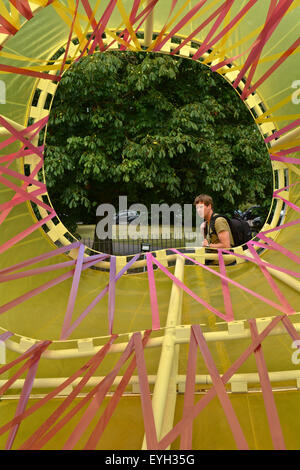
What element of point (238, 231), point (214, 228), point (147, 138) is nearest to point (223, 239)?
point (214, 228)

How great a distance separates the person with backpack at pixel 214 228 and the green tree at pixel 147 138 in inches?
123

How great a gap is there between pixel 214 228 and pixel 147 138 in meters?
3.67

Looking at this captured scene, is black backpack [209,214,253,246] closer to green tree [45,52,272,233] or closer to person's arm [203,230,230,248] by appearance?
person's arm [203,230,230,248]

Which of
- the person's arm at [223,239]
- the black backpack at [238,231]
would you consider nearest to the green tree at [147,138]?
the black backpack at [238,231]

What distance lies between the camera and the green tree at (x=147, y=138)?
616 centimetres

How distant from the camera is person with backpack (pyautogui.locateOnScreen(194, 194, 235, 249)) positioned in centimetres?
285

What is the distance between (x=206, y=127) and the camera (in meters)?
6.50

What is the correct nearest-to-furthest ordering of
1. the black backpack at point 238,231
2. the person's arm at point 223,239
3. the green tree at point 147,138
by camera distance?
1. the person's arm at point 223,239
2. the black backpack at point 238,231
3. the green tree at point 147,138

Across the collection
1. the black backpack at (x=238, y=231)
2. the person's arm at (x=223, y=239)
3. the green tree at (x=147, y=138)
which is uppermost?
the green tree at (x=147, y=138)

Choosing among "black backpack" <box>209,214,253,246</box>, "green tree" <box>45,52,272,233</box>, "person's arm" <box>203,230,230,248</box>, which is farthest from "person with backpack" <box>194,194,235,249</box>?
"green tree" <box>45,52,272,233</box>

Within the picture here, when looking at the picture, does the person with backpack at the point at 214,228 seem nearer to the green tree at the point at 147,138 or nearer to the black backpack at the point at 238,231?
the black backpack at the point at 238,231
